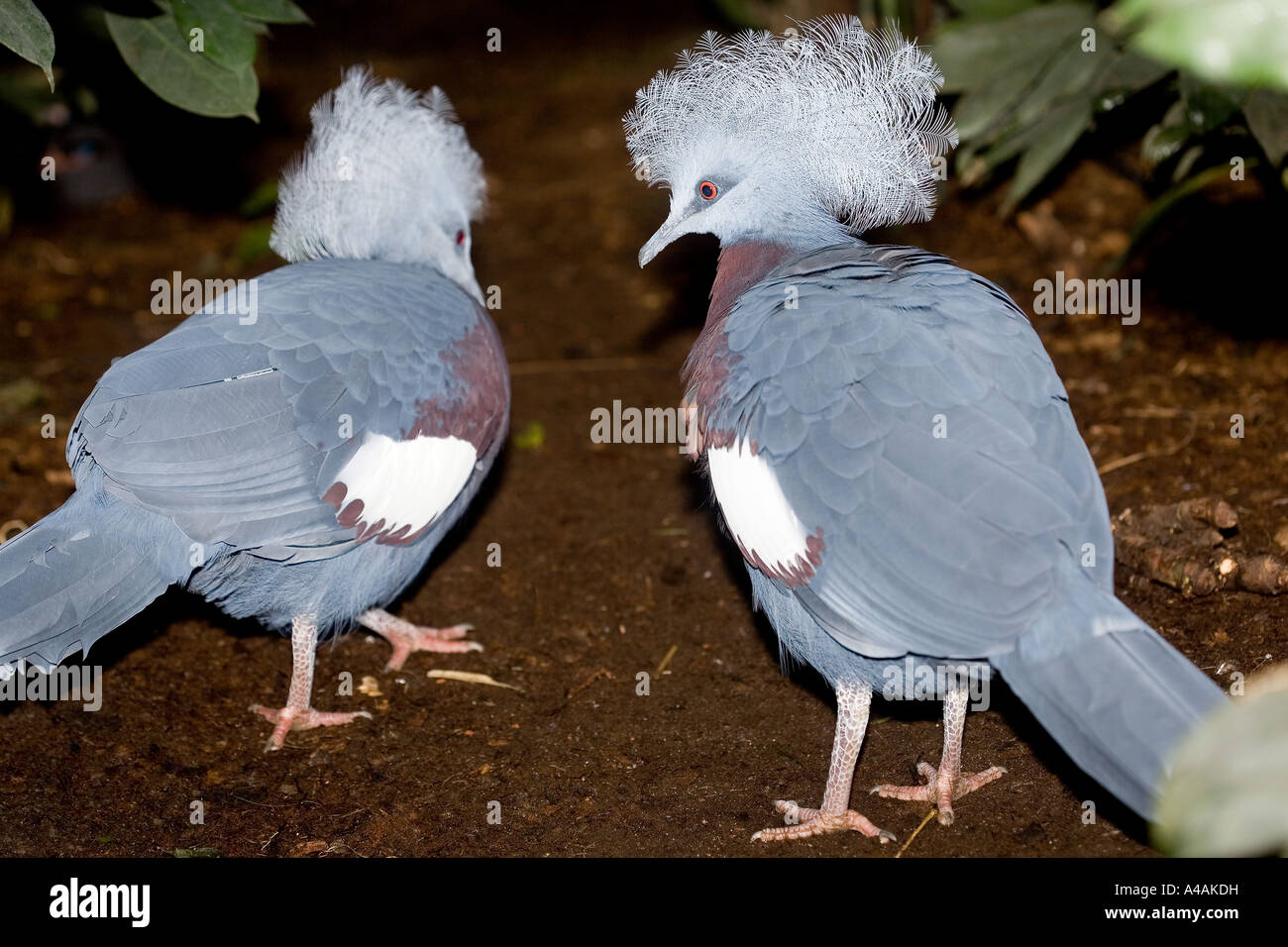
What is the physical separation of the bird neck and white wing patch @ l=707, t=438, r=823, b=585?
1.84 ft

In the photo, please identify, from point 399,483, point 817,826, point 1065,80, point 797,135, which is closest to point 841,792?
point 817,826

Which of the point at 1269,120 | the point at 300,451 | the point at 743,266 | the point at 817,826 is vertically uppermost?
the point at 1269,120

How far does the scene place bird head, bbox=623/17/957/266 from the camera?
319 centimetres

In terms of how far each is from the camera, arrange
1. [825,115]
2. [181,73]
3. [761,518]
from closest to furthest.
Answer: [761,518] → [825,115] → [181,73]

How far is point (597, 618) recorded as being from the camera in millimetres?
3811

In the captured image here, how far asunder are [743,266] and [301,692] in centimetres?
181

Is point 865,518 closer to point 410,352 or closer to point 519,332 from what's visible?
point 410,352

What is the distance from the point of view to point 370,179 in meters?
3.79

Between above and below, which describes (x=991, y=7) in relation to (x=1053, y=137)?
above

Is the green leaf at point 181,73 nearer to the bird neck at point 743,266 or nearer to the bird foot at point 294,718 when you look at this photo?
the bird neck at point 743,266

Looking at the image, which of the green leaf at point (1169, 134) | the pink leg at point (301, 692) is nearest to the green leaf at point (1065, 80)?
the green leaf at point (1169, 134)

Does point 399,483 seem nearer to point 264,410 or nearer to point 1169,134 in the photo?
point 264,410

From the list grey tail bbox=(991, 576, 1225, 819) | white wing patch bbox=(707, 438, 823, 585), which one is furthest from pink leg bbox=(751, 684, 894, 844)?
grey tail bbox=(991, 576, 1225, 819)

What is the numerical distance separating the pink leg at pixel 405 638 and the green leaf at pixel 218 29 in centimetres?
182
